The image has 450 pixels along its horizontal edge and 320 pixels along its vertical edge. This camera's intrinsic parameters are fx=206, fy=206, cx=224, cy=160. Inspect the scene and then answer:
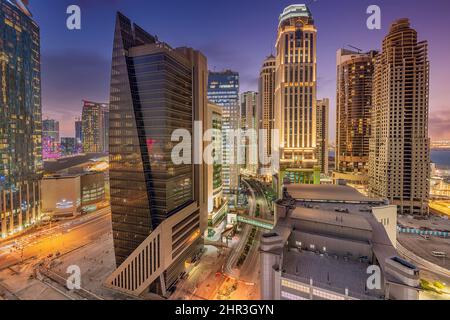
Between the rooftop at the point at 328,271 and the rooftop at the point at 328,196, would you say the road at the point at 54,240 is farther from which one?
the rooftop at the point at 328,196

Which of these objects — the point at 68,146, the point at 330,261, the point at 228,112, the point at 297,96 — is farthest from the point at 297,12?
the point at 68,146

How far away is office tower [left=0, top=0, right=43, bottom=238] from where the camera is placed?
39.4 metres

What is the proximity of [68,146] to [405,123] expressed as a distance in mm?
134545

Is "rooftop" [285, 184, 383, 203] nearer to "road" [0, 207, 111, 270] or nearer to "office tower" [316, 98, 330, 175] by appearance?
"road" [0, 207, 111, 270]

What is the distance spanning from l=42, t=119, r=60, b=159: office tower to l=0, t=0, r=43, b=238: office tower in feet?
136

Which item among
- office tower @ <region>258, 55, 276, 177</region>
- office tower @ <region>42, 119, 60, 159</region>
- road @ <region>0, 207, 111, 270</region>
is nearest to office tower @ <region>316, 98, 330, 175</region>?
office tower @ <region>258, 55, 276, 177</region>

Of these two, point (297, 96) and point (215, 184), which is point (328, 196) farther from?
point (297, 96)

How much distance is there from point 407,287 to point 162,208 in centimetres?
2202

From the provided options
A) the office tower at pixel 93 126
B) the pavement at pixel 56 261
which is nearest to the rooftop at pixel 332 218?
the pavement at pixel 56 261

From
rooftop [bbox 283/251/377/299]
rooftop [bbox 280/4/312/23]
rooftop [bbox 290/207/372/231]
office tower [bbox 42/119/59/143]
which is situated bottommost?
rooftop [bbox 283/251/377/299]

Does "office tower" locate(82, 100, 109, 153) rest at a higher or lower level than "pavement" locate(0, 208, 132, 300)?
higher

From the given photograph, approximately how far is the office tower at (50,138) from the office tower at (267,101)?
289ft

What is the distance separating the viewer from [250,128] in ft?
313
